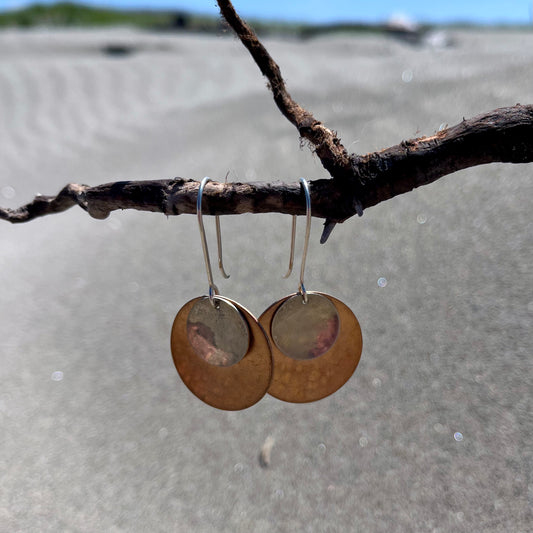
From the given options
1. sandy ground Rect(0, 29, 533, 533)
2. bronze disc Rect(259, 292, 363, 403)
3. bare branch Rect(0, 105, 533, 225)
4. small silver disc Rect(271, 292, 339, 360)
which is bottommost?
sandy ground Rect(0, 29, 533, 533)

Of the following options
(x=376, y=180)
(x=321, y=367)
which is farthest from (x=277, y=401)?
(x=376, y=180)

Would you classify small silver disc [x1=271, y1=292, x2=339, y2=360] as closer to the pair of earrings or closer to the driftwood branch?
the pair of earrings

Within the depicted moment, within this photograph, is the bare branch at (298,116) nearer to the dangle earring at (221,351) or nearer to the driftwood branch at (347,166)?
the driftwood branch at (347,166)

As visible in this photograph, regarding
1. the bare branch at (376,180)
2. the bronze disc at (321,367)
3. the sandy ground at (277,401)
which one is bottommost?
the sandy ground at (277,401)

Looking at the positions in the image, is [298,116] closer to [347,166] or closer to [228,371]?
[347,166]

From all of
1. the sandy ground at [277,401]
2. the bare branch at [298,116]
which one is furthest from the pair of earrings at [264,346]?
the sandy ground at [277,401]

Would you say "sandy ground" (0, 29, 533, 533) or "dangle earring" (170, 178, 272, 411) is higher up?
"dangle earring" (170, 178, 272, 411)

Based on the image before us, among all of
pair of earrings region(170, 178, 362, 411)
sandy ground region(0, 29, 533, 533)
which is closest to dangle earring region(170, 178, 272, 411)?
pair of earrings region(170, 178, 362, 411)

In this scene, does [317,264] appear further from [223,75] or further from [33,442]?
[223,75]
